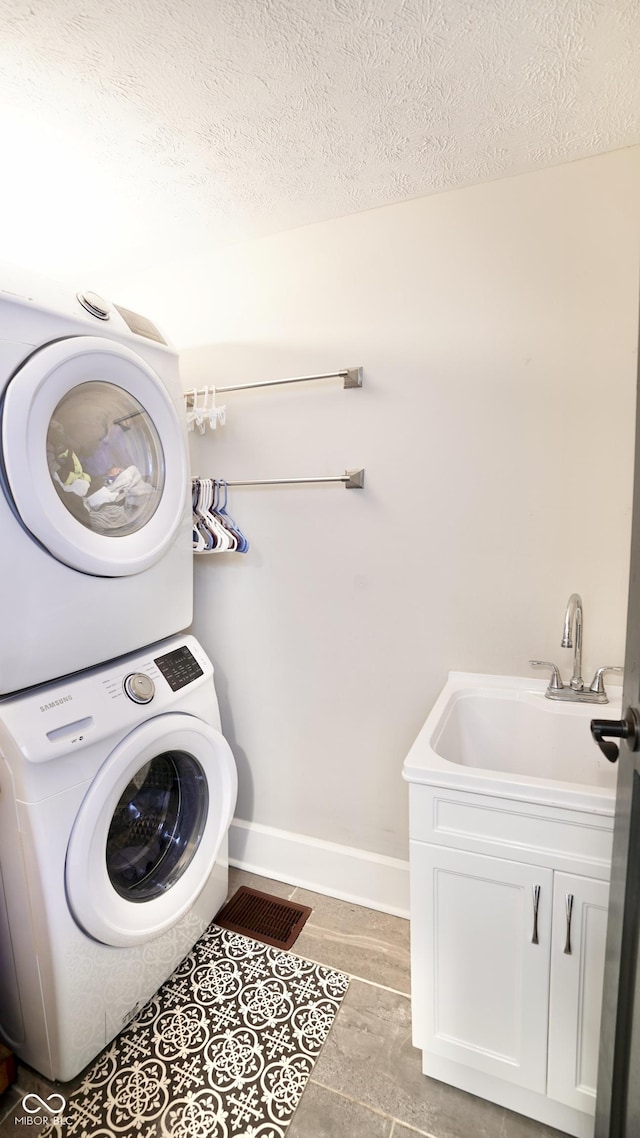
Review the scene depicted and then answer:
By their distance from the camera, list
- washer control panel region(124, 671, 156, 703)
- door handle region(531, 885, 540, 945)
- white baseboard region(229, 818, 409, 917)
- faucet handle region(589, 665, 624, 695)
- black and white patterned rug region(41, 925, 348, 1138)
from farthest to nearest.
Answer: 1. white baseboard region(229, 818, 409, 917)
2. faucet handle region(589, 665, 624, 695)
3. washer control panel region(124, 671, 156, 703)
4. black and white patterned rug region(41, 925, 348, 1138)
5. door handle region(531, 885, 540, 945)

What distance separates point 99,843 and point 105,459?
97 cm

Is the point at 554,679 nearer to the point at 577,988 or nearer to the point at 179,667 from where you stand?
the point at 577,988

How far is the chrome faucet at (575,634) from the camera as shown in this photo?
4.81 ft

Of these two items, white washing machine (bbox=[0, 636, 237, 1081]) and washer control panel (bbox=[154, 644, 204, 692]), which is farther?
washer control panel (bbox=[154, 644, 204, 692])

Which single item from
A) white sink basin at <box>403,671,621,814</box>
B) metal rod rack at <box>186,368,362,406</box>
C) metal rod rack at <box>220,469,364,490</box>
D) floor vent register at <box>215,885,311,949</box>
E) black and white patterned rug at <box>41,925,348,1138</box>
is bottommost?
floor vent register at <box>215,885,311,949</box>

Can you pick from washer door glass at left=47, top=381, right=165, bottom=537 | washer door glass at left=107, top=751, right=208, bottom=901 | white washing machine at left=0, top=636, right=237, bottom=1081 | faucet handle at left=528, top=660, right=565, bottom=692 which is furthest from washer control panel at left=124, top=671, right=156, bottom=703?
faucet handle at left=528, top=660, right=565, bottom=692

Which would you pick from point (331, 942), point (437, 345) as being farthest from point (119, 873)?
point (437, 345)

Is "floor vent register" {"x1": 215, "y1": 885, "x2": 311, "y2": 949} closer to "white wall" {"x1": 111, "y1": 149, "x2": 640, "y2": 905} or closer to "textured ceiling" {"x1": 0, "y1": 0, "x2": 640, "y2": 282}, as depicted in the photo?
"white wall" {"x1": 111, "y1": 149, "x2": 640, "y2": 905}

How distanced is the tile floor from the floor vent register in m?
0.08

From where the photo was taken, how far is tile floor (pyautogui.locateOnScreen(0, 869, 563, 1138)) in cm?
123

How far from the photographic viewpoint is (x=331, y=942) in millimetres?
1766

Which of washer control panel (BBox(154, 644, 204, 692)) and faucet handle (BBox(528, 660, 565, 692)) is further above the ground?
washer control panel (BBox(154, 644, 204, 692))

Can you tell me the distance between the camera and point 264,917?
1.88 m

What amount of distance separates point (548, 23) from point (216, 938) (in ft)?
8.40
